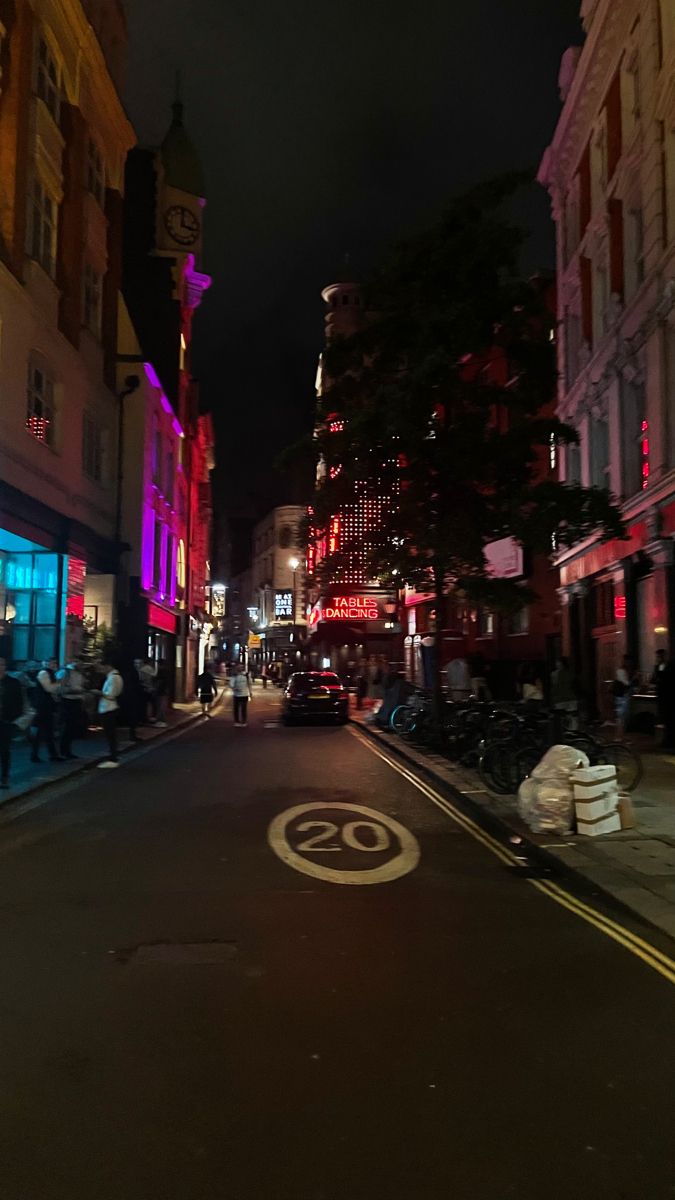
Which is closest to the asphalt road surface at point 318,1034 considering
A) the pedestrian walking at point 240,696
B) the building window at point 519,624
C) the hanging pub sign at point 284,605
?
the pedestrian walking at point 240,696

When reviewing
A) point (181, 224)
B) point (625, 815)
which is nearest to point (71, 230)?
point (625, 815)

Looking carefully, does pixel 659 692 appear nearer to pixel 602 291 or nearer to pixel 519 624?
pixel 602 291

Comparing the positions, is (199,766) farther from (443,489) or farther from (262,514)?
(262,514)

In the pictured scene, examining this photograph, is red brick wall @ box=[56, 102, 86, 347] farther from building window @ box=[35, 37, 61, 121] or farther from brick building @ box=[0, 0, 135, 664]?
building window @ box=[35, 37, 61, 121]

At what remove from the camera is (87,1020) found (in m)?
4.36

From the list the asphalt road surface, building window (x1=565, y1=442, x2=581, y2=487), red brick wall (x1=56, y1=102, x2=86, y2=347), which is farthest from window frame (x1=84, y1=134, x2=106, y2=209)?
the asphalt road surface

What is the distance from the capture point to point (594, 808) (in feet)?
28.3

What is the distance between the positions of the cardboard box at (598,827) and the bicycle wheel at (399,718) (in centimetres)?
1210

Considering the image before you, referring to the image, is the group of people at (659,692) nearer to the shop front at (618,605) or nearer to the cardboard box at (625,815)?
the shop front at (618,605)

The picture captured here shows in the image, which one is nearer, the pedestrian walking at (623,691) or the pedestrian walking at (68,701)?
Answer: the pedestrian walking at (68,701)

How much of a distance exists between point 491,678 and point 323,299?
40.2 m

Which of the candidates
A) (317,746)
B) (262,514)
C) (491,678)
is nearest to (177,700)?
(491,678)

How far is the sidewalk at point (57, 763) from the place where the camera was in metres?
12.0

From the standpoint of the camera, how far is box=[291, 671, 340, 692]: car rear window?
25734 millimetres
